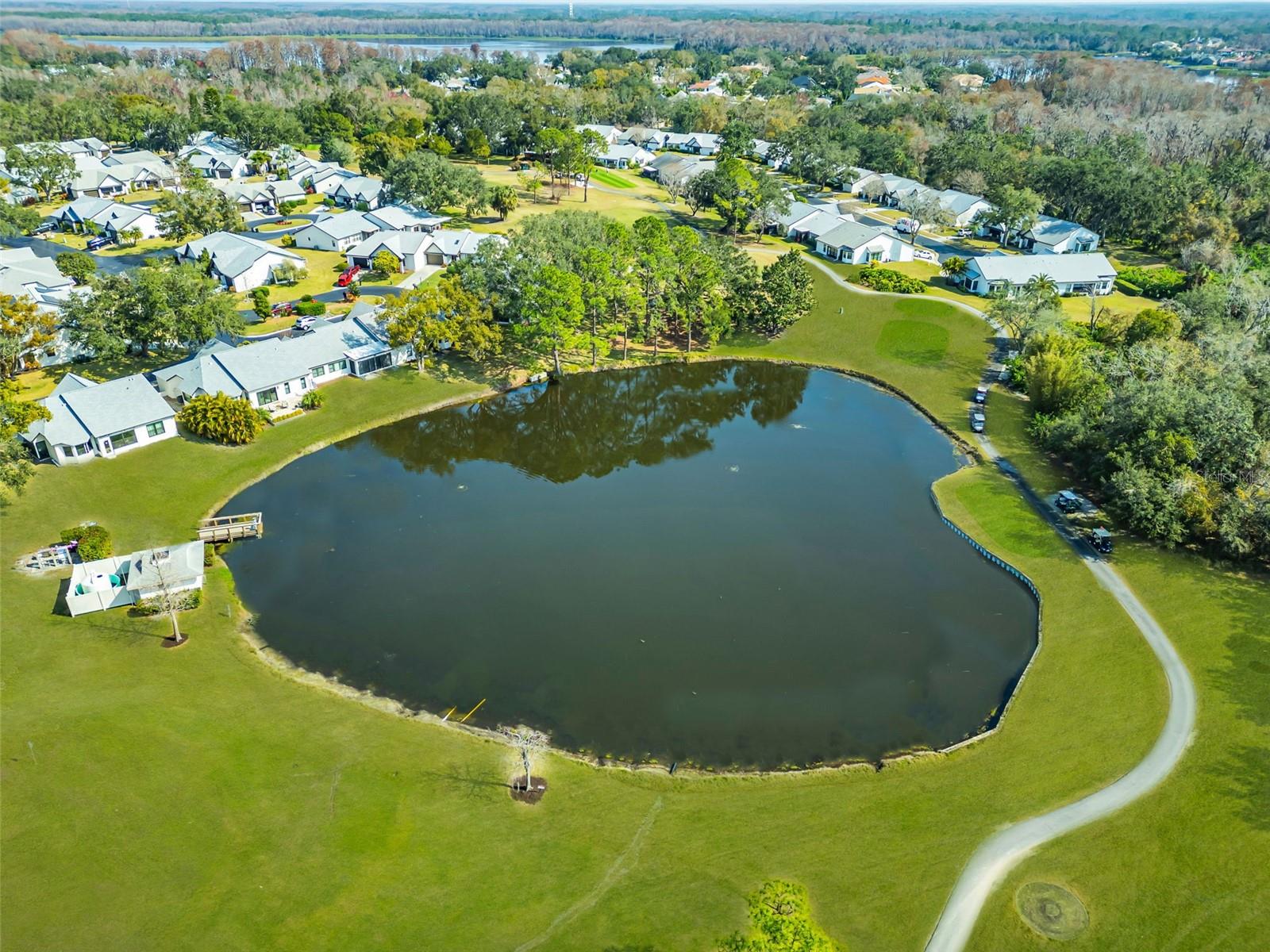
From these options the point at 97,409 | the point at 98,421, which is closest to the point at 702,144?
the point at 97,409

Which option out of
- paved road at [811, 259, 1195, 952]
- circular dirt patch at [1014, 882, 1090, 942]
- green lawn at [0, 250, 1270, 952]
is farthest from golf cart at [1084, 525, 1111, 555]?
circular dirt patch at [1014, 882, 1090, 942]

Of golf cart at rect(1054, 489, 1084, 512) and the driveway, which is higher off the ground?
golf cart at rect(1054, 489, 1084, 512)

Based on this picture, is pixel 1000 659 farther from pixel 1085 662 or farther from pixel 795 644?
pixel 795 644

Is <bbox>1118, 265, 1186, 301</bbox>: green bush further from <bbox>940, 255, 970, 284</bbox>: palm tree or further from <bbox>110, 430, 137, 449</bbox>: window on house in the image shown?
<bbox>110, 430, 137, 449</bbox>: window on house

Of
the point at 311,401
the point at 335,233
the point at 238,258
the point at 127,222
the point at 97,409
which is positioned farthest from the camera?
the point at 127,222

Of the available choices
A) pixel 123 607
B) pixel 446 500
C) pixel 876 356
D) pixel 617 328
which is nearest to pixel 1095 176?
pixel 876 356

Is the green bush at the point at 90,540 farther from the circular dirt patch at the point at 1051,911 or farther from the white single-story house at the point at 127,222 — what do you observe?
the white single-story house at the point at 127,222

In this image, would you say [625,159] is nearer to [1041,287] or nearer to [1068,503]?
[1041,287]
